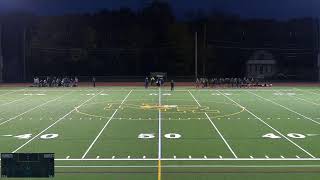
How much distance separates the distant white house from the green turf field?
2704 cm

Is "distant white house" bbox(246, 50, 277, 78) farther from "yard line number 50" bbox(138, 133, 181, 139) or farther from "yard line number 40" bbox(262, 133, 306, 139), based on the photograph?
"yard line number 50" bbox(138, 133, 181, 139)

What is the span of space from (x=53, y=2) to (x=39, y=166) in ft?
163

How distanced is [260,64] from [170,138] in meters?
40.9

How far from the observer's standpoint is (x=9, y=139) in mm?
18375

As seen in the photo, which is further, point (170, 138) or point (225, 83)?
point (225, 83)

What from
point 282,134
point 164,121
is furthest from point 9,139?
point 282,134

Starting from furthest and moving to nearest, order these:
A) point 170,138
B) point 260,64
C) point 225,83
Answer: point 260,64 → point 225,83 → point 170,138

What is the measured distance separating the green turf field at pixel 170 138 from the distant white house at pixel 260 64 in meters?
27.0

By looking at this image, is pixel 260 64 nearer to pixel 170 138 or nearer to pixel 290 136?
pixel 290 136

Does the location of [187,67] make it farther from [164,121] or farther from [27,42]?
[164,121]

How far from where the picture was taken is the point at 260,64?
191ft

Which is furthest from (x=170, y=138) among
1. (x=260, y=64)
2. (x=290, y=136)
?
(x=260, y=64)

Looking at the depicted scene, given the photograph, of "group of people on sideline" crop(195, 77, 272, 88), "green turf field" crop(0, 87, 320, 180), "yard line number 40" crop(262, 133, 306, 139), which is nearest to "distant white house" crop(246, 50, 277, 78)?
"group of people on sideline" crop(195, 77, 272, 88)

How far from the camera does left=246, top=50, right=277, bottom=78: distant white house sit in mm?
57719
